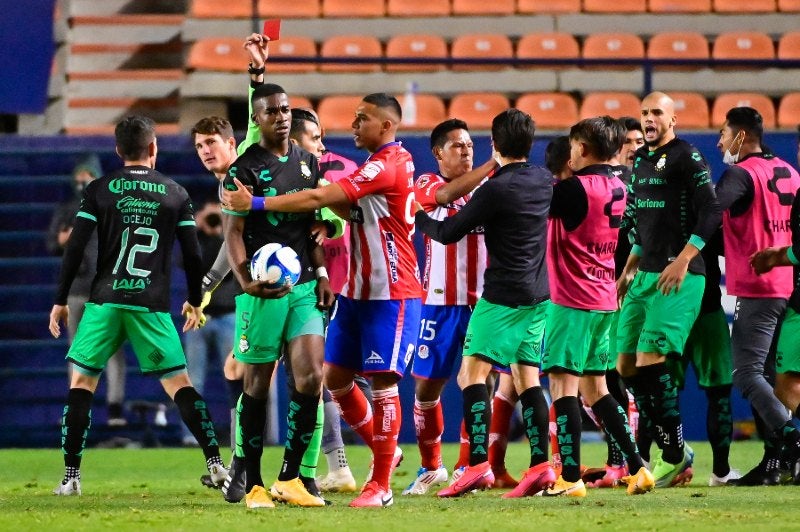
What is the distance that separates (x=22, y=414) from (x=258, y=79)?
20.4 ft

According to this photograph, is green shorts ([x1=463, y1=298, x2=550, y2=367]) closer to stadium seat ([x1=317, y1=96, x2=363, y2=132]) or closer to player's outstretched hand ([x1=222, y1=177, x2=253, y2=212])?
player's outstretched hand ([x1=222, y1=177, x2=253, y2=212])

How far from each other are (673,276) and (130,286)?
3.21m

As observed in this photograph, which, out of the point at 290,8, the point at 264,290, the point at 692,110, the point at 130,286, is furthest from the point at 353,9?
the point at 264,290

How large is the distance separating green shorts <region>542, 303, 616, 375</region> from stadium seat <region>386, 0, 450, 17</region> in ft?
31.1

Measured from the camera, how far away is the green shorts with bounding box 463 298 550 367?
811 cm

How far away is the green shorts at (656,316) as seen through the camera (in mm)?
8859

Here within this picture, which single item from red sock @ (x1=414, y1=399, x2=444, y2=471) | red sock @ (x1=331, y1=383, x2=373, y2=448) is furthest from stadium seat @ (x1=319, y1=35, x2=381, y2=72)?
red sock @ (x1=331, y1=383, x2=373, y2=448)

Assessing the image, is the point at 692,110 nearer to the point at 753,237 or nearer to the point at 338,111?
the point at 338,111

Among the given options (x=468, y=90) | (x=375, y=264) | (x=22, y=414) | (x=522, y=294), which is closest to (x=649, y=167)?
(x=522, y=294)

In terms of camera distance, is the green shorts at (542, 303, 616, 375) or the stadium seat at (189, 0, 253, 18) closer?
the green shorts at (542, 303, 616, 375)

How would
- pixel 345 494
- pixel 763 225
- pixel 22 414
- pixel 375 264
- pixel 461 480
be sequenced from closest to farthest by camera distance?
pixel 375 264
pixel 461 480
pixel 345 494
pixel 763 225
pixel 22 414

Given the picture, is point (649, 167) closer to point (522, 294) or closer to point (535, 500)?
point (522, 294)

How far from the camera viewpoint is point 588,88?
1661 centimetres

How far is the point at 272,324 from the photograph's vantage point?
24.1 feet
